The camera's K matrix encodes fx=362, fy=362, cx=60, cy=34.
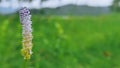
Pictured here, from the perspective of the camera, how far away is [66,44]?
3936mm

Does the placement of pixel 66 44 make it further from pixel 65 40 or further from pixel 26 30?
pixel 26 30

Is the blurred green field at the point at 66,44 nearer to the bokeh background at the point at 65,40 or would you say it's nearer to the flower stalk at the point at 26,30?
the bokeh background at the point at 65,40

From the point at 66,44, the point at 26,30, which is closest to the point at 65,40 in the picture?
the point at 66,44

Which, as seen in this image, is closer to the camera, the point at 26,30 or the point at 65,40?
the point at 26,30

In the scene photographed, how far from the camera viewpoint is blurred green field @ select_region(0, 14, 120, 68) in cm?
347

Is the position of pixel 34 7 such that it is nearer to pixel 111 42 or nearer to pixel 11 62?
pixel 111 42

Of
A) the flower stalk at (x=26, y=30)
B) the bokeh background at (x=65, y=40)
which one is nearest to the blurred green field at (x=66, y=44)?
the bokeh background at (x=65, y=40)

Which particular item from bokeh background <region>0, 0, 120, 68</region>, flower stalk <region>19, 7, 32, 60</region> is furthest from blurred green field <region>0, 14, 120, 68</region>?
flower stalk <region>19, 7, 32, 60</region>

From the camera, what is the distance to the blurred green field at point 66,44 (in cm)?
347

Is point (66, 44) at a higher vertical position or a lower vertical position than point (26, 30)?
lower

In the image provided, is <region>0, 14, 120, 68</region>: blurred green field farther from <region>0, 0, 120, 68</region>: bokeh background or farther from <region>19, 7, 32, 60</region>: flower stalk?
<region>19, 7, 32, 60</region>: flower stalk

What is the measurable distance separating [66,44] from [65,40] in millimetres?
91

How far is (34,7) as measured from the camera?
5.38 metres

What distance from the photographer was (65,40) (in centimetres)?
386
